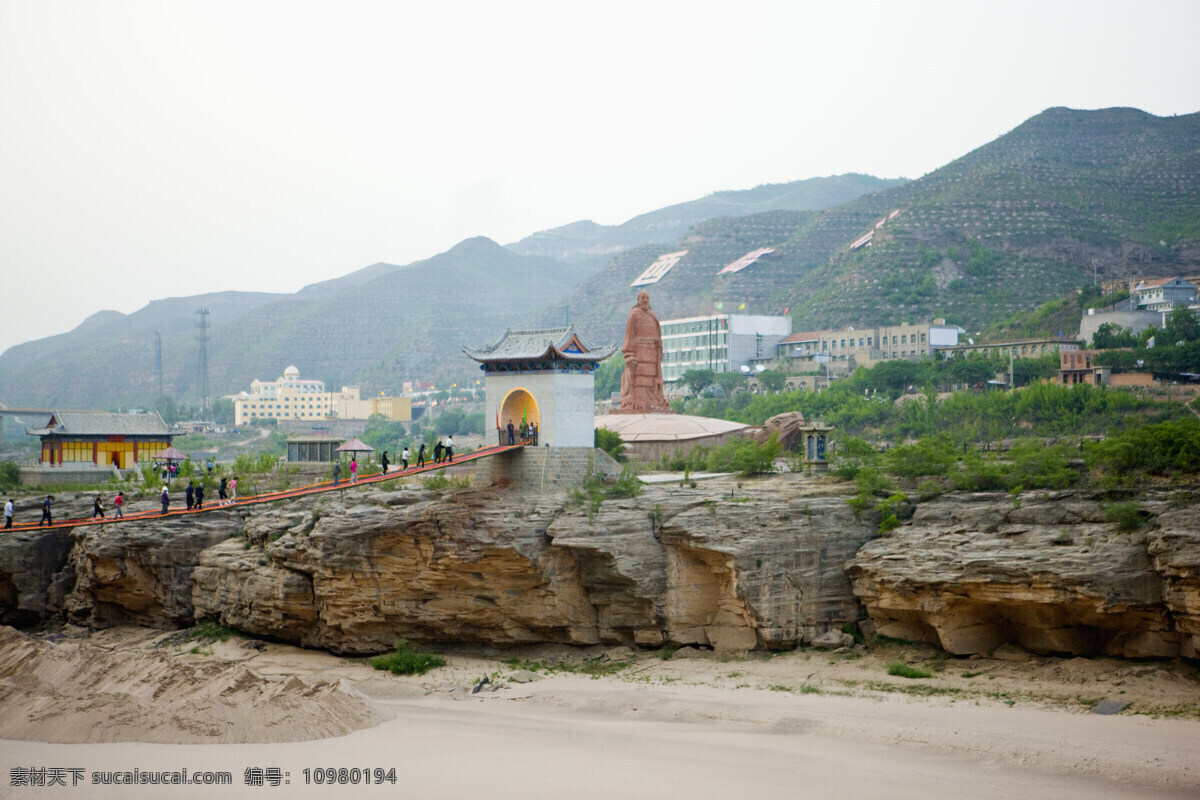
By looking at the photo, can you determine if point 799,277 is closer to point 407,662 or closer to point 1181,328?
point 1181,328

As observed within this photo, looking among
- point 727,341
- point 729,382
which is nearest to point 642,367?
point 729,382

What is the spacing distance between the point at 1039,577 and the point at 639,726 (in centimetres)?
790

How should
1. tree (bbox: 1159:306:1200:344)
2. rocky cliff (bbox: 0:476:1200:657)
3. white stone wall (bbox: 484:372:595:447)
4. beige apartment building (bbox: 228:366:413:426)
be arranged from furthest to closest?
1. beige apartment building (bbox: 228:366:413:426)
2. tree (bbox: 1159:306:1200:344)
3. white stone wall (bbox: 484:372:595:447)
4. rocky cliff (bbox: 0:476:1200:657)

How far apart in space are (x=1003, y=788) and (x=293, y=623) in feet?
56.6

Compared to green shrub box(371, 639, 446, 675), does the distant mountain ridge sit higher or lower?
higher

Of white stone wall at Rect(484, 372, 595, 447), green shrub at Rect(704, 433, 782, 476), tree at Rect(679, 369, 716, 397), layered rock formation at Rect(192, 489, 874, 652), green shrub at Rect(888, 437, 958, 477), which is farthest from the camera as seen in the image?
tree at Rect(679, 369, 716, 397)

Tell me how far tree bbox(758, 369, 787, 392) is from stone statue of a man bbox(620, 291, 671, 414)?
2671cm

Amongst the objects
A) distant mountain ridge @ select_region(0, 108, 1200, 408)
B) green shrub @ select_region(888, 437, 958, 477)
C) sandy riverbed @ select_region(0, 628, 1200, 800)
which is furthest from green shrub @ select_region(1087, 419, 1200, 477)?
distant mountain ridge @ select_region(0, 108, 1200, 408)

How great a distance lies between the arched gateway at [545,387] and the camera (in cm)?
2812

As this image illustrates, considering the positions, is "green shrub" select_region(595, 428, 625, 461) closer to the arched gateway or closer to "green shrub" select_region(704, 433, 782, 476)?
"green shrub" select_region(704, 433, 782, 476)

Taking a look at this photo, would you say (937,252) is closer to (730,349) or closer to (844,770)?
(730,349)

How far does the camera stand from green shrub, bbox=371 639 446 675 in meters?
24.2

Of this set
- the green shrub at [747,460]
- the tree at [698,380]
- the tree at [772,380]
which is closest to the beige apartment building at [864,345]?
the tree at [772,380]

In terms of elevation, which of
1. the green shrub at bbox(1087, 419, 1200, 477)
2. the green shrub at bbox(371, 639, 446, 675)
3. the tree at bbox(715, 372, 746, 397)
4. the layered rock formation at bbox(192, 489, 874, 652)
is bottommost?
the green shrub at bbox(371, 639, 446, 675)
